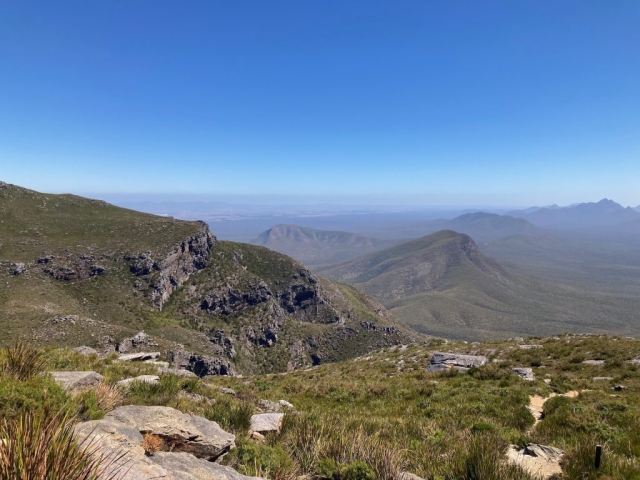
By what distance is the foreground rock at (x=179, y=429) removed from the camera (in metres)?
4.99

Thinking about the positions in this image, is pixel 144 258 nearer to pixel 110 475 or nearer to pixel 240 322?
pixel 240 322

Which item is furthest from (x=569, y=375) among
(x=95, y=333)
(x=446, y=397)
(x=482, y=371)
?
(x=95, y=333)

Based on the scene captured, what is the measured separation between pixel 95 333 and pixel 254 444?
59348 mm

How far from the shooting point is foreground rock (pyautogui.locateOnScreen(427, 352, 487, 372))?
17703 millimetres

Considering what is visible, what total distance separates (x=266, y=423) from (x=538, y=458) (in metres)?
5.72

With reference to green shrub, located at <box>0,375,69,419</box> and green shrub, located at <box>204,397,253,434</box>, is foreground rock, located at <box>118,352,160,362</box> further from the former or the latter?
green shrub, located at <box>0,375,69,419</box>

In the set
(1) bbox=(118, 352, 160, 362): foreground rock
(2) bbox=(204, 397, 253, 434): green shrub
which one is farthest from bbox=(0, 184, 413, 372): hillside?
(2) bbox=(204, 397, 253, 434): green shrub

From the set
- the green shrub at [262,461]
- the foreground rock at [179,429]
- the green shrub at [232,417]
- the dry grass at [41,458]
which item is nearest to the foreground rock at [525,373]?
the green shrub at [232,417]

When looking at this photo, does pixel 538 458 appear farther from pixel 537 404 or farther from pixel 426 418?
pixel 537 404

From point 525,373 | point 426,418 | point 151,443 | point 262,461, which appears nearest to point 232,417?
point 262,461

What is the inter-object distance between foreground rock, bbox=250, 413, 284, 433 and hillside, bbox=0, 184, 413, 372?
2075 inches

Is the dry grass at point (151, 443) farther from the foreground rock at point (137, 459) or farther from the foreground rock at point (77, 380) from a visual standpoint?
the foreground rock at point (77, 380)

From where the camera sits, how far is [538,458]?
20.9 feet

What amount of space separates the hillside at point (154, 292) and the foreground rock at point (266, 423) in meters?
52.7
